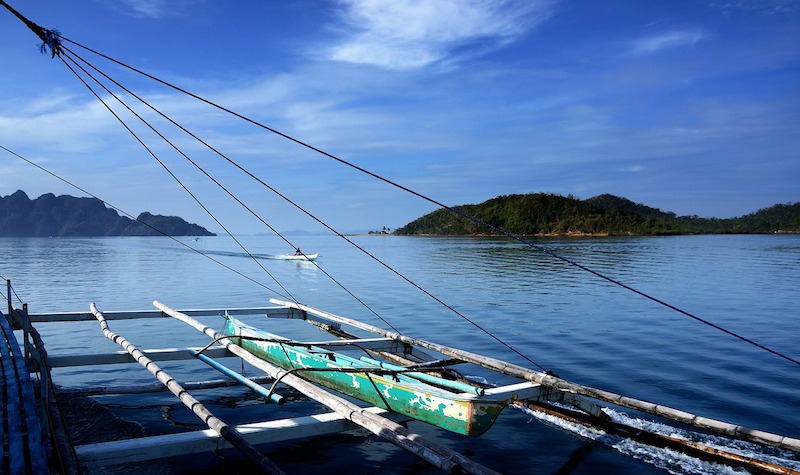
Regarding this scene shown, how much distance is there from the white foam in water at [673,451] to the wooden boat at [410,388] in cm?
158

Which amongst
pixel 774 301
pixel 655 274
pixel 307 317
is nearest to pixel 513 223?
pixel 655 274

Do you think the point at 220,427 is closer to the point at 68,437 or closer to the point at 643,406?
the point at 68,437

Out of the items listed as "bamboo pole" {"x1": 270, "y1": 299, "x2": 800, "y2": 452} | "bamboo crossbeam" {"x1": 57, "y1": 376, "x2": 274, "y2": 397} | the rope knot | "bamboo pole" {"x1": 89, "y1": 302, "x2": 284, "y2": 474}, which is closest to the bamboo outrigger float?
"bamboo pole" {"x1": 270, "y1": 299, "x2": 800, "y2": 452}

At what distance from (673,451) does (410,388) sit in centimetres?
419

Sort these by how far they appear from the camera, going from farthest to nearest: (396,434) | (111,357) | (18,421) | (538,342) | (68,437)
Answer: (538,342), (111,357), (68,437), (396,434), (18,421)

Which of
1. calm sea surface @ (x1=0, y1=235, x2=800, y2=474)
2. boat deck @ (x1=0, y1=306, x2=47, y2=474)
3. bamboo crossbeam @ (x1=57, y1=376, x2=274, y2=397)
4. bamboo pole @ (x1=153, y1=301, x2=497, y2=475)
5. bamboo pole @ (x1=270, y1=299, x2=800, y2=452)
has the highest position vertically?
boat deck @ (x1=0, y1=306, x2=47, y2=474)

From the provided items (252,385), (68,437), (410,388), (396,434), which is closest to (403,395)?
(410,388)

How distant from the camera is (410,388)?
305 inches

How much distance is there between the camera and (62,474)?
18.2 ft

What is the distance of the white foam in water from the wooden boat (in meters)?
1.58

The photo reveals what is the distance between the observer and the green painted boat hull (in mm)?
6918

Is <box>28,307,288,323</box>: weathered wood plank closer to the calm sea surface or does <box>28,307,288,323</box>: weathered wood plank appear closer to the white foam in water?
the calm sea surface

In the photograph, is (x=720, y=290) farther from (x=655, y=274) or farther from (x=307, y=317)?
(x=307, y=317)

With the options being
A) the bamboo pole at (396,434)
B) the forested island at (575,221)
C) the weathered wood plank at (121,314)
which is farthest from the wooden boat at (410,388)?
the forested island at (575,221)
